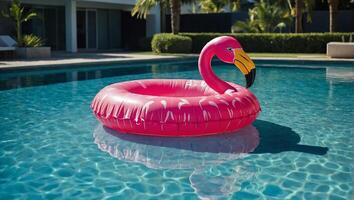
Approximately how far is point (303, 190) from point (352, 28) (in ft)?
79.2

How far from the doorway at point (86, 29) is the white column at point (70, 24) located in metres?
2.67

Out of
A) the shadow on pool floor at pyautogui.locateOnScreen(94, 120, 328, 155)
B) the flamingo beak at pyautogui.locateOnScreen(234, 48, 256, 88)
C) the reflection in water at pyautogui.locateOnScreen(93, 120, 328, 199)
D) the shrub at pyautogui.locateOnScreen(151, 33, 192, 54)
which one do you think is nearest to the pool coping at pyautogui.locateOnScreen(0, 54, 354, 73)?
the shrub at pyautogui.locateOnScreen(151, 33, 192, 54)

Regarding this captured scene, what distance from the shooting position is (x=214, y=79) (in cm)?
689

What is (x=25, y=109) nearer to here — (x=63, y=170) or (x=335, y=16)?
(x=63, y=170)

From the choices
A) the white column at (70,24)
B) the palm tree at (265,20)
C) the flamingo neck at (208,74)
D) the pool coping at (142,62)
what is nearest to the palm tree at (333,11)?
the palm tree at (265,20)

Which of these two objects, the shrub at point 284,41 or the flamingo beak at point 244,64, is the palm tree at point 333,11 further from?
the flamingo beak at point 244,64

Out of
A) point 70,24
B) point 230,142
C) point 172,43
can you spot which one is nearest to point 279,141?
point 230,142

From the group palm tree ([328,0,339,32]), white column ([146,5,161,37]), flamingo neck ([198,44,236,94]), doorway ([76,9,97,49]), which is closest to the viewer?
flamingo neck ([198,44,236,94])

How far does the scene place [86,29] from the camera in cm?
2530

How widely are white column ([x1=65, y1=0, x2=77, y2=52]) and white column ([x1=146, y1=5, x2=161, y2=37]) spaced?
22.0 feet

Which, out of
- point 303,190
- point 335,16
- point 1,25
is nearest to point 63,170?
point 303,190

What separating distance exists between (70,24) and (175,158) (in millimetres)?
18463

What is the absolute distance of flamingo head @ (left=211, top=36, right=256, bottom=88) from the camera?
6.32 meters

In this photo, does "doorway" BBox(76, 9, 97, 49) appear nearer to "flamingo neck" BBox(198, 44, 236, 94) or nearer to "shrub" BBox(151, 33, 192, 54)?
"shrub" BBox(151, 33, 192, 54)
